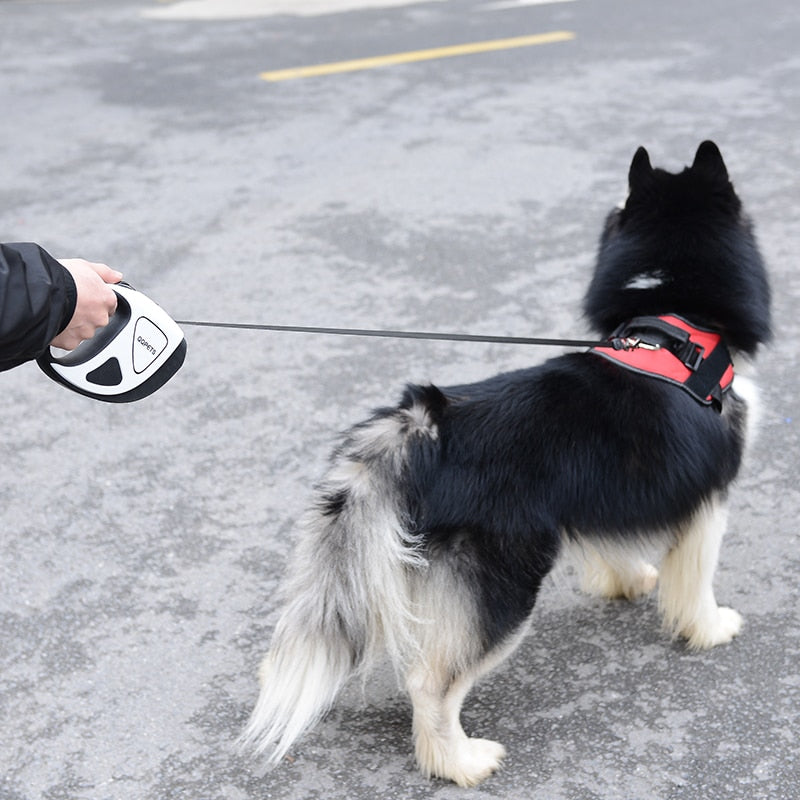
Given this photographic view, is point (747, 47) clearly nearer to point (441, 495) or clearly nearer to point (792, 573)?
point (792, 573)

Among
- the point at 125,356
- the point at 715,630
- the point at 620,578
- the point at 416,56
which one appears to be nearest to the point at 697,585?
the point at 715,630

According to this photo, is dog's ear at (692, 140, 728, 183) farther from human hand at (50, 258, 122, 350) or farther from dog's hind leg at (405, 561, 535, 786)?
human hand at (50, 258, 122, 350)

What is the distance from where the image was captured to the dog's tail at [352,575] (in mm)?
2225

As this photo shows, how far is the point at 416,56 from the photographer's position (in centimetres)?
805

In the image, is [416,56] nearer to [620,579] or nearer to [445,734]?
[620,579]

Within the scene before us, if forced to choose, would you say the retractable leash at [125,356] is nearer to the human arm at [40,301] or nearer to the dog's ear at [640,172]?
the human arm at [40,301]

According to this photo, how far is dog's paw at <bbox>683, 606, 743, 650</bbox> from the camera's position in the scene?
2760mm

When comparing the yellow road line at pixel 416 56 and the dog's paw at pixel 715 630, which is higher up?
the yellow road line at pixel 416 56

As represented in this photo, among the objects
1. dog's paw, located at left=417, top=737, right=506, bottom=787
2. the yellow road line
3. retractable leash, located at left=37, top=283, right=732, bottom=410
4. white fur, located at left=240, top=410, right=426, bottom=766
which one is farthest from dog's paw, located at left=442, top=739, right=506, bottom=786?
the yellow road line

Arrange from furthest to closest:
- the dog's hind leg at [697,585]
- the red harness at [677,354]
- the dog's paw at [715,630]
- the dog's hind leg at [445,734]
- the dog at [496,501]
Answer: the dog's paw at [715,630] < the dog's hind leg at [697,585] < the red harness at [677,354] < the dog's hind leg at [445,734] < the dog at [496,501]

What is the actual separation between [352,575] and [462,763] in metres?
0.56

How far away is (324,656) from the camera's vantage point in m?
2.28

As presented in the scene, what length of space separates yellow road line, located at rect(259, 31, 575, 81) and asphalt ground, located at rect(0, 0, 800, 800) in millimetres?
147

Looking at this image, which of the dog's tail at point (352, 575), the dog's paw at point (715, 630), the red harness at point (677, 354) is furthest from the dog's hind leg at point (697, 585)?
the dog's tail at point (352, 575)
